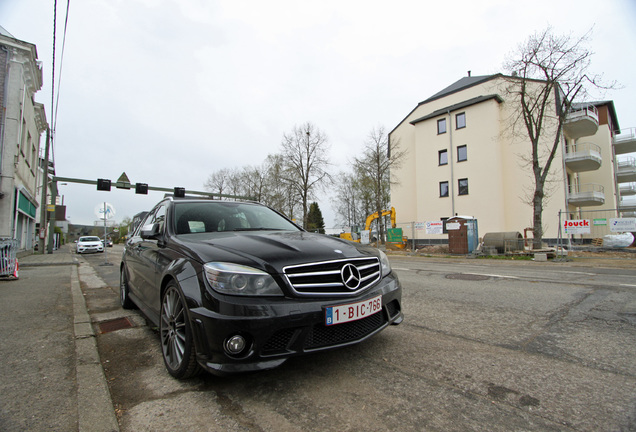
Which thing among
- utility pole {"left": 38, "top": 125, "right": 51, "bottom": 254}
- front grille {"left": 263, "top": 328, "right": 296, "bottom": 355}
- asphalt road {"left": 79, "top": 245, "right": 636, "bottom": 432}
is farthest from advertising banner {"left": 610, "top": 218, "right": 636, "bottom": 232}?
utility pole {"left": 38, "top": 125, "right": 51, "bottom": 254}

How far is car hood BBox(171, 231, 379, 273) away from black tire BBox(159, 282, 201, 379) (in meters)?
0.37

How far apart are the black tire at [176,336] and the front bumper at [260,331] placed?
0.50 ft

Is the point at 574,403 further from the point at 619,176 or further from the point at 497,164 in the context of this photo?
the point at 619,176

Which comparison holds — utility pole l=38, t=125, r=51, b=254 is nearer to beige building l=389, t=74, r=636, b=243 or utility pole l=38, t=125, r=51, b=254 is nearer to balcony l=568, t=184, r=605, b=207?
beige building l=389, t=74, r=636, b=243

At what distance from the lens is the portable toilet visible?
714 inches

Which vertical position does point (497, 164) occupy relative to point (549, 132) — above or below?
below

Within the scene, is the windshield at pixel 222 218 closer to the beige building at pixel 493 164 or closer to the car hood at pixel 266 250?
the car hood at pixel 266 250

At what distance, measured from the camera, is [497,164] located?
24.7m

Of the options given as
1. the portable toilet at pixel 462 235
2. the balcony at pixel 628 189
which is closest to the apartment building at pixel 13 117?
the portable toilet at pixel 462 235

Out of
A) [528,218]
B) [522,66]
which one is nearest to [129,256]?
[522,66]

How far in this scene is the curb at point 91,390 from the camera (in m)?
1.88

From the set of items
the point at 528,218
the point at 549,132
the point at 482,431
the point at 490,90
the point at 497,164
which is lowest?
the point at 482,431

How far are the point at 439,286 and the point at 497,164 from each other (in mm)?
22036

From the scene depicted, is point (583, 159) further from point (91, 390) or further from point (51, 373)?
point (51, 373)
